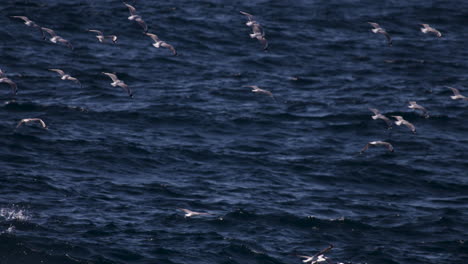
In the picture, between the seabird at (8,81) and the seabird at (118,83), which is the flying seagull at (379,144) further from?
the seabird at (8,81)

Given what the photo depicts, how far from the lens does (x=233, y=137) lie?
5231cm

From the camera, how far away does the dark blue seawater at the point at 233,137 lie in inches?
1624

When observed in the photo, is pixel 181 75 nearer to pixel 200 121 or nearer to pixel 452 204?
pixel 200 121

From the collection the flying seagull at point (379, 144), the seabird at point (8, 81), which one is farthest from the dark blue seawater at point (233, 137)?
the seabird at point (8, 81)

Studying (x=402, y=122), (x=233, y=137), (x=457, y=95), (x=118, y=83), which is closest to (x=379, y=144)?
(x=402, y=122)

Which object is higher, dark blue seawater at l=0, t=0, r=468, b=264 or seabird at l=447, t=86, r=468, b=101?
seabird at l=447, t=86, r=468, b=101

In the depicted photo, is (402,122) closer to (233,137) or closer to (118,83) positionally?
(233,137)

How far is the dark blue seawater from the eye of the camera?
135 feet

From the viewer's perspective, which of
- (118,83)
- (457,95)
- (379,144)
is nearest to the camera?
(379,144)

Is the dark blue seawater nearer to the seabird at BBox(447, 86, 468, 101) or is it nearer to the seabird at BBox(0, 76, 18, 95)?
the seabird at BBox(0, 76, 18, 95)

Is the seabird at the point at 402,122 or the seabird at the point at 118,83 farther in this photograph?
the seabird at the point at 402,122

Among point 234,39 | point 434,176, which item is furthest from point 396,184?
point 234,39

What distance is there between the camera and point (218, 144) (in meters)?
51.2

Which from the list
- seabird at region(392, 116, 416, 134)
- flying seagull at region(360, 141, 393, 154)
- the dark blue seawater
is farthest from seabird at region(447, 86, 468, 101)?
flying seagull at region(360, 141, 393, 154)
